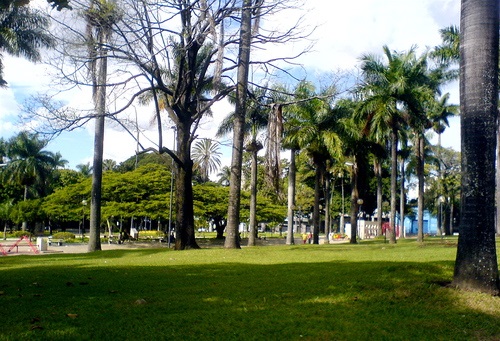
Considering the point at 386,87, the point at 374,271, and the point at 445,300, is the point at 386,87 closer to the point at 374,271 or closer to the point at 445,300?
the point at 374,271

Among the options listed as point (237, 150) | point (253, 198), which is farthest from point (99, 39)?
point (253, 198)

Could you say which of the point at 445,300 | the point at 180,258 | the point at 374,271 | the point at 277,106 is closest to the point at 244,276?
the point at 374,271

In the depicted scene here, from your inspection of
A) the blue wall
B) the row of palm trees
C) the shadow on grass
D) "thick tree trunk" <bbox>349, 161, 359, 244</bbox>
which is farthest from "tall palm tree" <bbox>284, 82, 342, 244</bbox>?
the blue wall

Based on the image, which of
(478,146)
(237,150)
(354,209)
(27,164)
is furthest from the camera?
(27,164)

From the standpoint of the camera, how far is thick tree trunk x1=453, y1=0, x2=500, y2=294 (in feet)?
26.4

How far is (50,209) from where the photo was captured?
42.6 m

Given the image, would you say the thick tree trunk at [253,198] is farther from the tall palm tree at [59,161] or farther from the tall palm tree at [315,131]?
the tall palm tree at [59,161]

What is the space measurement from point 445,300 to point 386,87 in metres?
24.1

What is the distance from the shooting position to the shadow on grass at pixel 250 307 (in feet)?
20.3

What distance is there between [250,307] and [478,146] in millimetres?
4165

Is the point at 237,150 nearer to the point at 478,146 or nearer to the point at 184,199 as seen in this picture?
the point at 184,199

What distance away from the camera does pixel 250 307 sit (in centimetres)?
754

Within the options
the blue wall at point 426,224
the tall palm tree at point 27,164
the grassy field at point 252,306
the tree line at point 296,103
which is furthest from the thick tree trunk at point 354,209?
the blue wall at point 426,224

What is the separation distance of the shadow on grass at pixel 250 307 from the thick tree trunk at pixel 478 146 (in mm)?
488
